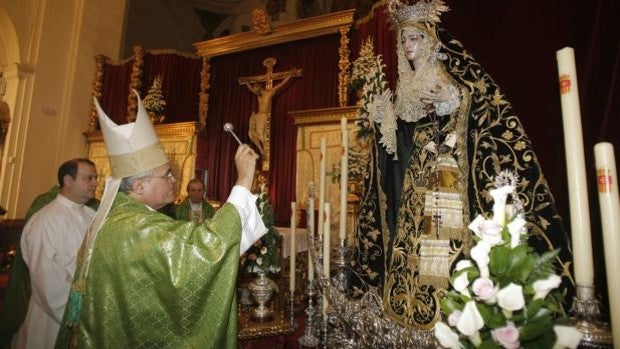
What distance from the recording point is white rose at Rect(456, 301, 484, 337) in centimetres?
85

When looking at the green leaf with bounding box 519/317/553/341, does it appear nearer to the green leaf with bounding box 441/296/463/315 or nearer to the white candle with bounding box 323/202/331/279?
the green leaf with bounding box 441/296/463/315

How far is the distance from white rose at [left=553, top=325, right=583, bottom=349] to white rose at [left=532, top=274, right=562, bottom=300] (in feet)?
0.24

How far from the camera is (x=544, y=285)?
852 mm

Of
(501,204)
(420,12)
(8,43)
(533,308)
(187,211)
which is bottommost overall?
(533,308)

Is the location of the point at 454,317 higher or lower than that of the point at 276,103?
lower

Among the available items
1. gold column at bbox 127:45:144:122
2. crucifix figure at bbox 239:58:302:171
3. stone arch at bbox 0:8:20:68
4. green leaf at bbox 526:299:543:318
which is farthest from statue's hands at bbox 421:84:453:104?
stone arch at bbox 0:8:20:68

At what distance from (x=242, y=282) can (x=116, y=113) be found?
8.30 metres

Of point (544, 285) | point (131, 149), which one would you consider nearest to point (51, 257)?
point (131, 149)

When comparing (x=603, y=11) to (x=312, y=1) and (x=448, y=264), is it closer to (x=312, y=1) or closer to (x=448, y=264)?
(x=448, y=264)

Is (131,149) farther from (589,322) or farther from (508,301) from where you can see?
(589,322)

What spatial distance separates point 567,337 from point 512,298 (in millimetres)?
139

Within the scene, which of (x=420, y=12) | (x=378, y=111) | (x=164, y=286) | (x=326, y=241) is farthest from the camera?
(x=378, y=111)

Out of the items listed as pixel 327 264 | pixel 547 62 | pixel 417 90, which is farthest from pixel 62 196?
pixel 547 62

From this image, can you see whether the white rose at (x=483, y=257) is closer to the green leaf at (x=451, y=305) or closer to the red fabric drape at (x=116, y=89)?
the green leaf at (x=451, y=305)
